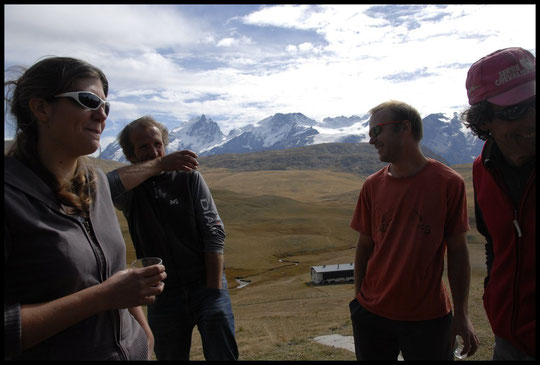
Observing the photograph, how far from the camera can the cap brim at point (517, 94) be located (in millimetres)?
2863

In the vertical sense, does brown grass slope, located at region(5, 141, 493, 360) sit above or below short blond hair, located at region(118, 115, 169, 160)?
below

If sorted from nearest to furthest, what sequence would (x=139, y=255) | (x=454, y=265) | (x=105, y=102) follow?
(x=105, y=102), (x=454, y=265), (x=139, y=255)

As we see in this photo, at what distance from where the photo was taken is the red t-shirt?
3762 mm

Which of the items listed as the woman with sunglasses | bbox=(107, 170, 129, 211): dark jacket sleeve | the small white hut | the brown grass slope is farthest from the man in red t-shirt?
the small white hut

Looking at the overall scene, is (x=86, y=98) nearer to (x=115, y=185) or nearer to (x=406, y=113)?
(x=115, y=185)

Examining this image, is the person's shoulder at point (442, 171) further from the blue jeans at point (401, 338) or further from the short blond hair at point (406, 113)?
the blue jeans at point (401, 338)

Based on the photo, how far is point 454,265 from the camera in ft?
12.8

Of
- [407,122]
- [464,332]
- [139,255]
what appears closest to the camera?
[464,332]

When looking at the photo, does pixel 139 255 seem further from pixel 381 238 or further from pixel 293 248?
pixel 293 248

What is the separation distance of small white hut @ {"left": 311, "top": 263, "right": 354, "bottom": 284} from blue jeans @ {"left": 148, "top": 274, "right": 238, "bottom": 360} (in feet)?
107

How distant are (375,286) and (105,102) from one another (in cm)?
296

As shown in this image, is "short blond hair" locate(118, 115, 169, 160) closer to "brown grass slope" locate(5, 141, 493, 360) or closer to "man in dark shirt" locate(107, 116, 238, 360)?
"man in dark shirt" locate(107, 116, 238, 360)

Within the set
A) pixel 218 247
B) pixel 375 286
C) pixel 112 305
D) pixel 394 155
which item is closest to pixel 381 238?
pixel 375 286

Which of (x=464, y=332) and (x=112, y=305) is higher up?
(x=112, y=305)
